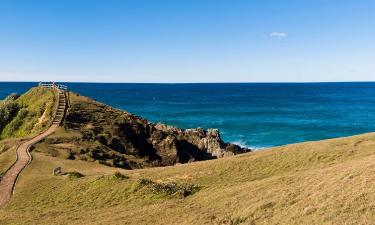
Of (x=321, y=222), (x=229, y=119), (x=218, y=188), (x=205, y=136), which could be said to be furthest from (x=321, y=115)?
(x=321, y=222)

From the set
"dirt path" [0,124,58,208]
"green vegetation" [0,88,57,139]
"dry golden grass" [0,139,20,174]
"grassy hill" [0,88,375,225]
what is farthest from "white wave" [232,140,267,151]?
"dry golden grass" [0,139,20,174]

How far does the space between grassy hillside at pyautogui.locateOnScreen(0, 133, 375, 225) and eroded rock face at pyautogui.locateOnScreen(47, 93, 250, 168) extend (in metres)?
9.01

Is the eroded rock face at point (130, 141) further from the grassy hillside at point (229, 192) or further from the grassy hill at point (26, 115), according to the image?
the grassy hillside at point (229, 192)

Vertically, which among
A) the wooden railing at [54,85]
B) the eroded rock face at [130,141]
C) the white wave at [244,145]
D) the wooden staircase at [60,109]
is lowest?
the white wave at [244,145]

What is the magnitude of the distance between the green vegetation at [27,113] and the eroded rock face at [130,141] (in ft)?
13.0

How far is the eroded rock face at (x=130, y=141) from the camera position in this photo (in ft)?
174

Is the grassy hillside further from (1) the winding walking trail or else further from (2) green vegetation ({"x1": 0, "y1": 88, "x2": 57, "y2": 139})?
(2) green vegetation ({"x1": 0, "y1": 88, "x2": 57, "y2": 139})

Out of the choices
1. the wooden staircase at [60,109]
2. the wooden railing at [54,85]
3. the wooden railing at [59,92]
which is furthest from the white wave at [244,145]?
the wooden railing at [54,85]

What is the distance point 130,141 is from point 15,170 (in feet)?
79.4

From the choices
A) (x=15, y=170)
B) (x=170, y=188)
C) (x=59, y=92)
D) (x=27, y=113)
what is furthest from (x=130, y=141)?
(x=170, y=188)

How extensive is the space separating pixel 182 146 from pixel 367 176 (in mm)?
44223

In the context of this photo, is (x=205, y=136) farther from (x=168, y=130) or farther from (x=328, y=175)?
(x=328, y=175)

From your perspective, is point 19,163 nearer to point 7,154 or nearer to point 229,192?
point 7,154

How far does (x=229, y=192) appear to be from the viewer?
2631 cm
